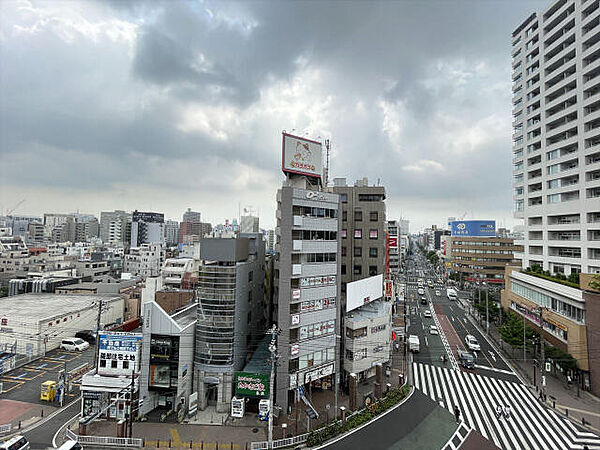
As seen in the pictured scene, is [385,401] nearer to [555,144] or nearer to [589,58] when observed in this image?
[555,144]

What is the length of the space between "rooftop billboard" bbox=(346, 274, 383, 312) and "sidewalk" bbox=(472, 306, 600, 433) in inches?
740

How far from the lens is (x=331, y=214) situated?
112ft

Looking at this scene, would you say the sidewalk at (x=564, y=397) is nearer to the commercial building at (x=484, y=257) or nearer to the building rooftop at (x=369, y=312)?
the building rooftop at (x=369, y=312)

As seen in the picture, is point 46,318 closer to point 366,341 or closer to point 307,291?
point 307,291

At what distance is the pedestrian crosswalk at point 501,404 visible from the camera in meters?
24.7

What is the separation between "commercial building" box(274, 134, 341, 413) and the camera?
2952cm

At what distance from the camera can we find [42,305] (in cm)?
4884

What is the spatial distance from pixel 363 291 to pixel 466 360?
18.0 m

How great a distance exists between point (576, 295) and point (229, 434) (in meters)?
41.8

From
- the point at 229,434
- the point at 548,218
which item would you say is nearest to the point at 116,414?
the point at 229,434

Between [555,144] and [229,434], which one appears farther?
[555,144]

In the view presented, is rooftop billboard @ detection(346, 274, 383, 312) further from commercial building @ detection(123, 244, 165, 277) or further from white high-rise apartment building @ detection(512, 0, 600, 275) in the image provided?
commercial building @ detection(123, 244, 165, 277)

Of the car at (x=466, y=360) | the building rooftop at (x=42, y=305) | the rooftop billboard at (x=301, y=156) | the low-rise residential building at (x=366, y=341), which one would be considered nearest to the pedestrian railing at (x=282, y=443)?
the low-rise residential building at (x=366, y=341)

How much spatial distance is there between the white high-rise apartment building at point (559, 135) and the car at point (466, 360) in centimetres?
2582
